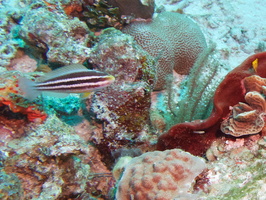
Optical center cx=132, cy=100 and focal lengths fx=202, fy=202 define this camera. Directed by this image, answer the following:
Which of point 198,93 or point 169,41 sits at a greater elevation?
point 169,41

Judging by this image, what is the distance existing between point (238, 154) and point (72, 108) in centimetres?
294

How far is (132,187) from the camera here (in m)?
1.79

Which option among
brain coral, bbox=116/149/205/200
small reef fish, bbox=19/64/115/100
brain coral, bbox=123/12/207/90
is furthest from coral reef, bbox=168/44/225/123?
small reef fish, bbox=19/64/115/100

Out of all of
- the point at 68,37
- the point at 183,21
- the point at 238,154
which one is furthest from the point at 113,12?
the point at 238,154

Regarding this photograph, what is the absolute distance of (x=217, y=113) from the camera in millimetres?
2227

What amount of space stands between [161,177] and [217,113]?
0.98 meters

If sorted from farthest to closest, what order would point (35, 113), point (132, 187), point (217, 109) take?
point (35, 113)
point (217, 109)
point (132, 187)

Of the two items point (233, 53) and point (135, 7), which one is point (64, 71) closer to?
point (135, 7)

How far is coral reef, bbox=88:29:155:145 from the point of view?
3.24m

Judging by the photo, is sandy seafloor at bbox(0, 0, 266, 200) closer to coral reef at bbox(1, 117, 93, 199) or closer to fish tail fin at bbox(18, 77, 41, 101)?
coral reef at bbox(1, 117, 93, 199)

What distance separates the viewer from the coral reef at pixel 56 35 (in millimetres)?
3756

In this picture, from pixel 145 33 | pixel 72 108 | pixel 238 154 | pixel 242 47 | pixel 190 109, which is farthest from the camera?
pixel 242 47

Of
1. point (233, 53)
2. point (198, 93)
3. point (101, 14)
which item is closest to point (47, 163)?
point (198, 93)

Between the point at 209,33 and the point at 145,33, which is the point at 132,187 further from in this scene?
the point at 209,33
